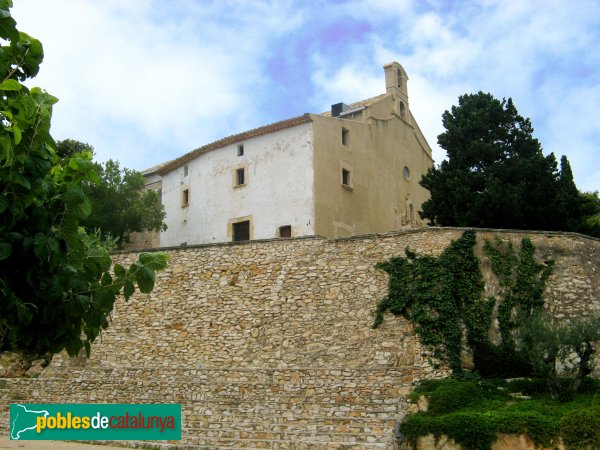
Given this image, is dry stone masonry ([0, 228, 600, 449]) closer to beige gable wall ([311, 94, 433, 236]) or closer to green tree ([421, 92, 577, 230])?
green tree ([421, 92, 577, 230])

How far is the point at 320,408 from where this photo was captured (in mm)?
17984

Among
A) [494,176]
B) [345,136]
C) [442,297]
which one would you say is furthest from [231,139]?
[442,297]

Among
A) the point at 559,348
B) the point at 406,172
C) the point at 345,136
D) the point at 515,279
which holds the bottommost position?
the point at 559,348

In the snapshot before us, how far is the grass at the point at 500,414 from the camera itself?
48.6ft

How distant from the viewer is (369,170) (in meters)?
32.1

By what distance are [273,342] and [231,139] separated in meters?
13.3

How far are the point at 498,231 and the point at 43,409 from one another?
13738mm

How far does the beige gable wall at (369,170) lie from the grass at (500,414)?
12055 millimetres

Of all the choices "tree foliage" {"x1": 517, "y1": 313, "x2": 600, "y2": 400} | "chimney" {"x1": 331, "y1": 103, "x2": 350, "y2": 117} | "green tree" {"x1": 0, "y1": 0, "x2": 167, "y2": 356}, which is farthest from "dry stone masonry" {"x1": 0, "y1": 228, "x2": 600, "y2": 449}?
"chimney" {"x1": 331, "y1": 103, "x2": 350, "y2": 117}

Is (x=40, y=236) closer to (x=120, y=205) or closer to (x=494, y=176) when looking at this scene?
(x=494, y=176)

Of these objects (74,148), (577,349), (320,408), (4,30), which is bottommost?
(320,408)

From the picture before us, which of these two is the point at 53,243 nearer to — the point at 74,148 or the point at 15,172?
the point at 15,172

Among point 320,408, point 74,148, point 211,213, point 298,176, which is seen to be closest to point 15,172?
point 320,408

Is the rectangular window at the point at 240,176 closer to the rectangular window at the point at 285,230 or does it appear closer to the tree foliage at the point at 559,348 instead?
the rectangular window at the point at 285,230
